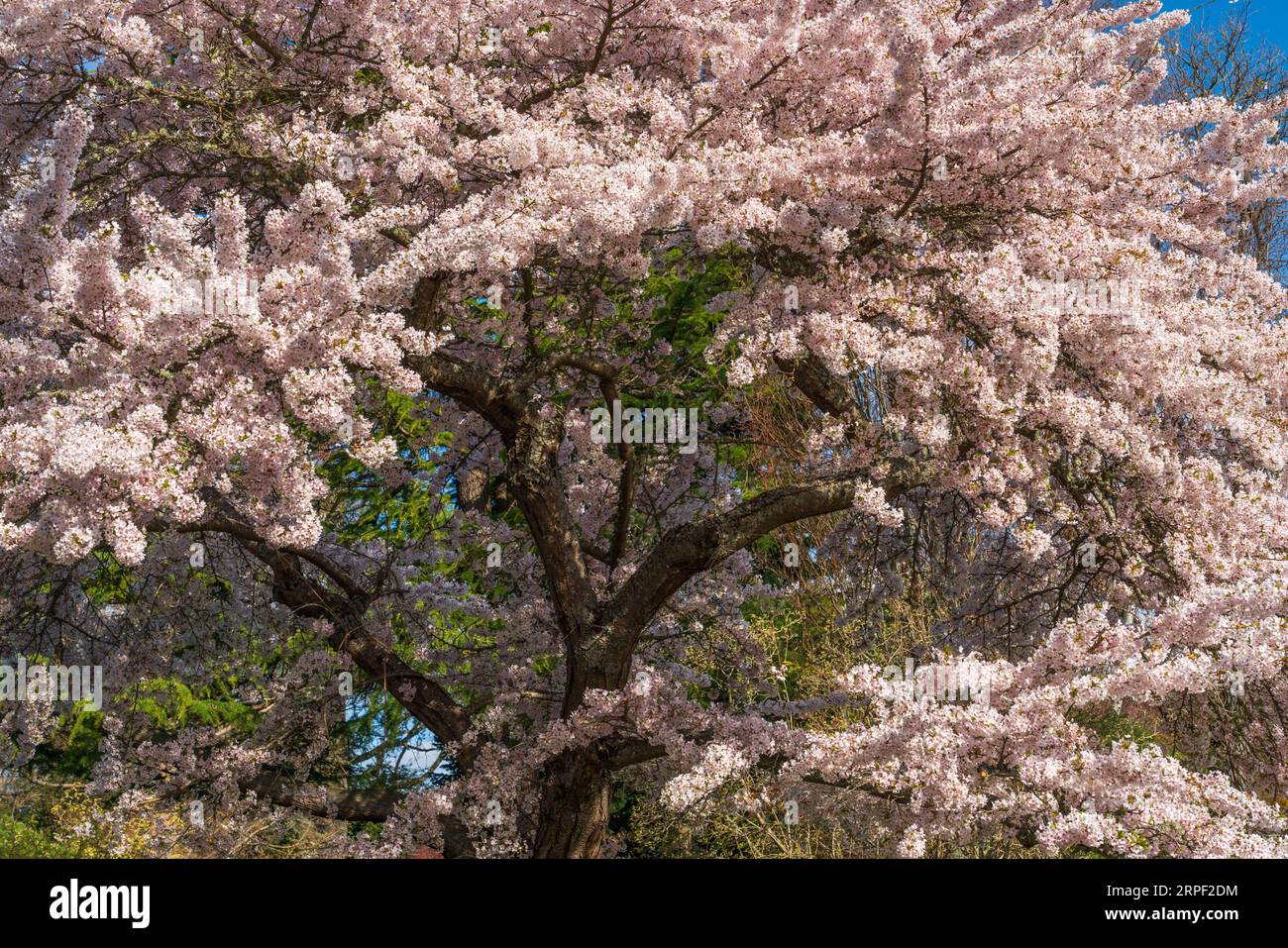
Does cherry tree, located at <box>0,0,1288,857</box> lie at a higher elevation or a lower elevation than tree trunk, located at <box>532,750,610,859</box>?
higher

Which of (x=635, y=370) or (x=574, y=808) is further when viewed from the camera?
(x=635, y=370)

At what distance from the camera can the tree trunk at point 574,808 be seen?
7.20 m

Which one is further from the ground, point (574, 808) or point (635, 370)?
point (635, 370)

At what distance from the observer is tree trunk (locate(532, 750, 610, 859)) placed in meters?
7.20

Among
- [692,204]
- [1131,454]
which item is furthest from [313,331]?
[1131,454]

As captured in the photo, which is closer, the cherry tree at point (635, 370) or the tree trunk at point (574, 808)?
the cherry tree at point (635, 370)

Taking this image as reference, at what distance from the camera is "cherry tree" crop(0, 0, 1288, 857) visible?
521cm

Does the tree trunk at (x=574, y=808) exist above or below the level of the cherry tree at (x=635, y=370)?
below

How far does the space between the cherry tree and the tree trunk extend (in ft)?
0.12

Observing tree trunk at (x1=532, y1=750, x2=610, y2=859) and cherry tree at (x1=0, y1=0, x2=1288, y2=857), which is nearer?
cherry tree at (x1=0, y1=0, x2=1288, y2=857)

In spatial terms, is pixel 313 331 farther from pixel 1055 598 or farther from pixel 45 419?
pixel 1055 598

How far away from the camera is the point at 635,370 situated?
28.3 ft

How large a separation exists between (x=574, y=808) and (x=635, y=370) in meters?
3.03

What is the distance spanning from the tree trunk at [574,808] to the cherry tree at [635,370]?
4 centimetres
